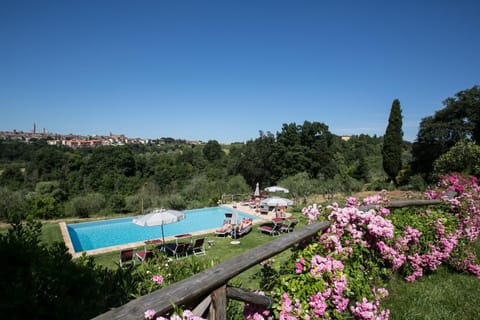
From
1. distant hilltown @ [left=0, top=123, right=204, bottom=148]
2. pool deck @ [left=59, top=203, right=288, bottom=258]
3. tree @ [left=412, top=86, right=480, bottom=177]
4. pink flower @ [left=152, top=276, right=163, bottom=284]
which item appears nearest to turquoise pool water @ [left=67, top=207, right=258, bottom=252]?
pool deck @ [left=59, top=203, right=288, bottom=258]

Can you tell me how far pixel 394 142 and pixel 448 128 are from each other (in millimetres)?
4786

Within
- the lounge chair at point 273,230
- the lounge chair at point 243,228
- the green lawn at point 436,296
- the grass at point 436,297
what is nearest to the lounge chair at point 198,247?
the lounge chair at point 243,228

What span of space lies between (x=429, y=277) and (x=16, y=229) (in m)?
5.03

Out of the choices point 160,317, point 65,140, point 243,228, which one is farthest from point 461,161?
point 65,140

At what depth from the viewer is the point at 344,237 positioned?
2604mm

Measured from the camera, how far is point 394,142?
1054 inches

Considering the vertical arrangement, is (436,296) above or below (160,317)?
below

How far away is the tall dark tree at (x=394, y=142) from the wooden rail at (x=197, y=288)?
2892 centimetres

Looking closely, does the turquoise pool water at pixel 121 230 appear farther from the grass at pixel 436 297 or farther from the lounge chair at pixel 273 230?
the grass at pixel 436 297

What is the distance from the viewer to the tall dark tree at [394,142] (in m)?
26.7

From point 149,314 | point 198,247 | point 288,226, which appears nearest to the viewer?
point 149,314

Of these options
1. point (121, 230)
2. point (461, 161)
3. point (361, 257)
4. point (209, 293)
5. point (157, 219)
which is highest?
point (461, 161)

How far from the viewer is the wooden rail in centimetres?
107

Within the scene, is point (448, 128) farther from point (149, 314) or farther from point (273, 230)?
point (149, 314)
